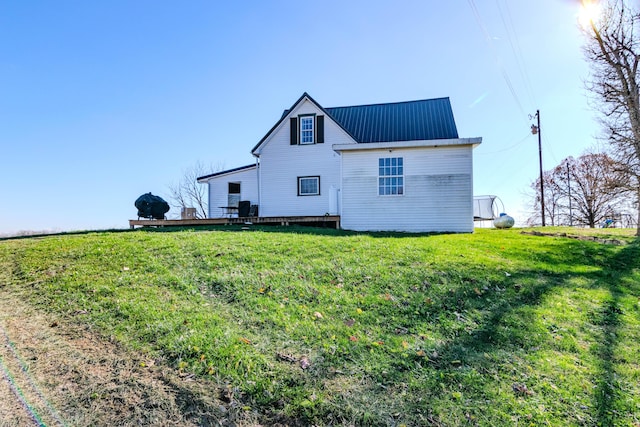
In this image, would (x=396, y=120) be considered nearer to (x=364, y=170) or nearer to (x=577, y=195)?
(x=364, y=170)

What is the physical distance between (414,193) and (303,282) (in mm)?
8867

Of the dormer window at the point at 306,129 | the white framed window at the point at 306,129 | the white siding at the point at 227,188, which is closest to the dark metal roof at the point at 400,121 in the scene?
the dormer window at the point at 306,129

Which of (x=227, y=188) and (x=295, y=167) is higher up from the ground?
(x=295, y=167)

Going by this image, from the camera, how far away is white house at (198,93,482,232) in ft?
43.3

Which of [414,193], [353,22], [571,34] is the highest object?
[571,34]

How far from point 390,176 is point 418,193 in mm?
1254

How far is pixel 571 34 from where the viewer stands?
1548 cm

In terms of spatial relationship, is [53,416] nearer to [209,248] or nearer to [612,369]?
[209,248]

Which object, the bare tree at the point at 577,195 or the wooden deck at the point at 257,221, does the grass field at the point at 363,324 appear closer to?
the wooden deck at the point at 257,221

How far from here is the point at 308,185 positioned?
16781 mm

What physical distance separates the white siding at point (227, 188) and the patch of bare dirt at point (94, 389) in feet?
46.8

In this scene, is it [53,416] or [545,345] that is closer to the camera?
[53,416]

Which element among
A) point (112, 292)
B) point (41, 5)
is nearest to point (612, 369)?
point (112, 292)

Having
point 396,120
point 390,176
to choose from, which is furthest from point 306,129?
point 390,176
